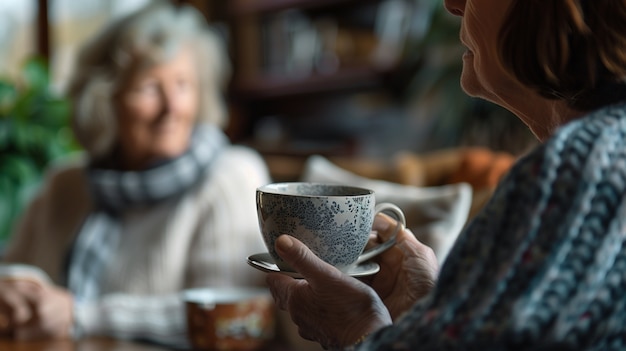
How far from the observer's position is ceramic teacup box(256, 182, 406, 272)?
2.01ft

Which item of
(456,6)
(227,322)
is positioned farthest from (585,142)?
(227,322)

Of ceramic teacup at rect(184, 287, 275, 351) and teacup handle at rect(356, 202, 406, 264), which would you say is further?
ceramic teacup at rect(184, 287, 275, 351)

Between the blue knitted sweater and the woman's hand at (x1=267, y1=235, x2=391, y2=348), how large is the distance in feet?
0.38

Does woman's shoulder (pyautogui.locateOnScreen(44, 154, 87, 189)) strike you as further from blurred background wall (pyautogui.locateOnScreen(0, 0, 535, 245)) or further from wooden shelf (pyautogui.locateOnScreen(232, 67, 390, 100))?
wooden shelf (pyautogui.locateOnScreen(232, 67, 390, 100))

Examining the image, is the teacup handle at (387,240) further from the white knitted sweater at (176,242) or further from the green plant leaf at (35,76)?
the green plant leaf at (35,76)

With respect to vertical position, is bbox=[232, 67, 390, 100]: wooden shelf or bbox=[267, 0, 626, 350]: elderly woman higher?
bbox=[267, 0, 626, 350]: elderly woman

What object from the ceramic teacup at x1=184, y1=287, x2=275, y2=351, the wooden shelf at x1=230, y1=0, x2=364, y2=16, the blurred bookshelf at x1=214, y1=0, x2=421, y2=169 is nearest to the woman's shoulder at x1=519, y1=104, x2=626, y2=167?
the ceramic teacup at x1=184, y1=287, x2=275, y2=351

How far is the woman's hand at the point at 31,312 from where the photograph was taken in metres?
1.29

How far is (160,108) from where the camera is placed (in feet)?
6.03

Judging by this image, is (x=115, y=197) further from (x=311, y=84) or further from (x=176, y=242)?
(x=311, y=84)

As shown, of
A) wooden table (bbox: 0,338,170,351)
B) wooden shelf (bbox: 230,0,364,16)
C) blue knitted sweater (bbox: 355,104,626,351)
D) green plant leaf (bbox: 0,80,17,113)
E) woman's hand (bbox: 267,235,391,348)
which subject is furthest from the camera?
wooden shelf (bbox: 230,0,364,16)

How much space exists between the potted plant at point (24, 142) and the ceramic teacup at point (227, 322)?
1.76 m

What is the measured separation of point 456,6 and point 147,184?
128 cm

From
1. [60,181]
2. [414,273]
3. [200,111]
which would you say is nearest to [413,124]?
[200,111]
